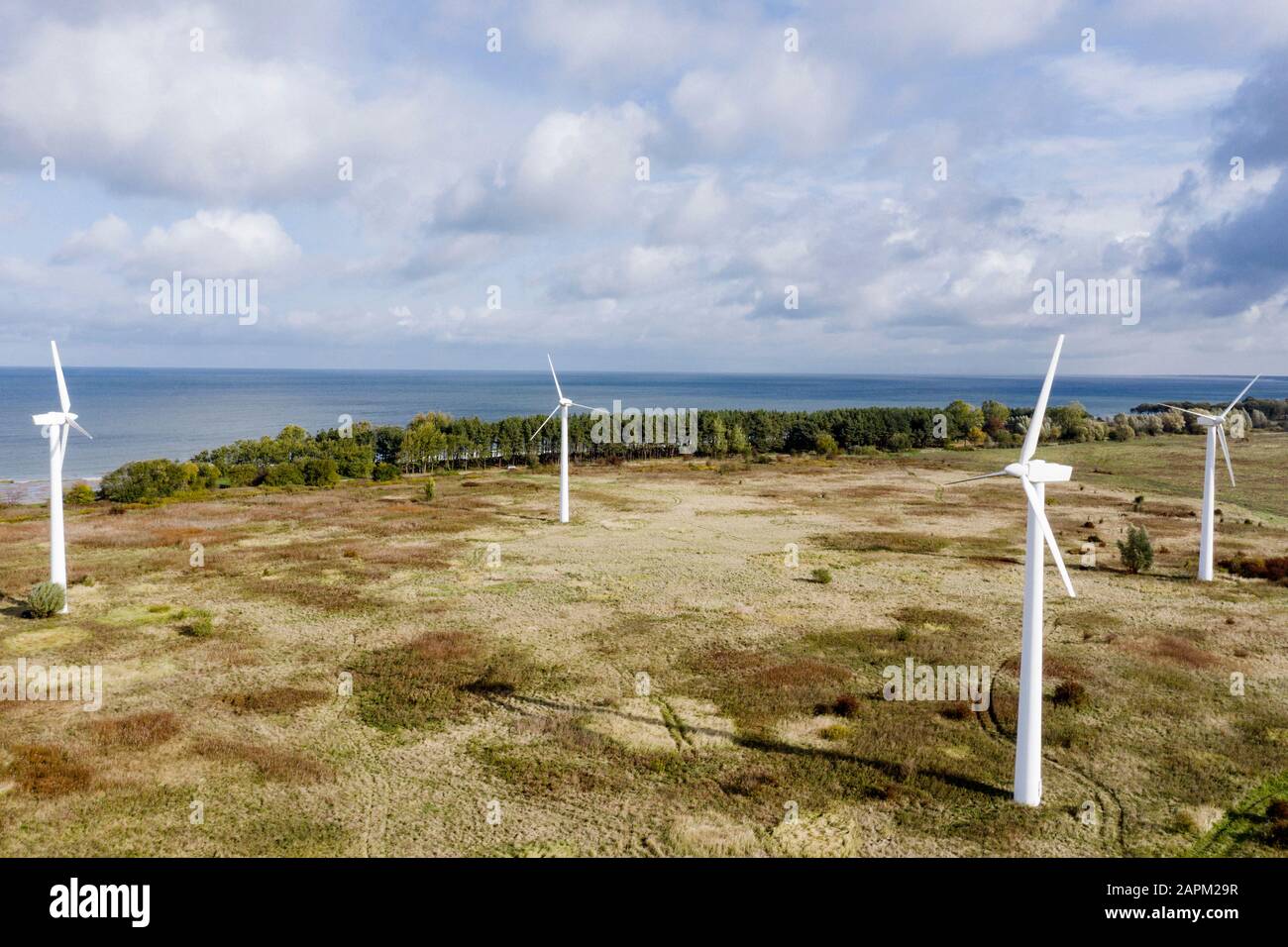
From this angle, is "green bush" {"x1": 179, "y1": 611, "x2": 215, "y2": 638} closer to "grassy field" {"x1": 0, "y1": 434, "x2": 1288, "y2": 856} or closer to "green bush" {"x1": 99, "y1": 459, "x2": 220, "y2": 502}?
"grassy field" {"x1": 0, "y1": 434, "x2": 1288, "y2": 856}

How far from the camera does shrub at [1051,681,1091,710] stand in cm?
2994

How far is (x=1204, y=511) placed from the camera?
45906 millimetres

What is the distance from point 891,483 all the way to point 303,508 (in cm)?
6488

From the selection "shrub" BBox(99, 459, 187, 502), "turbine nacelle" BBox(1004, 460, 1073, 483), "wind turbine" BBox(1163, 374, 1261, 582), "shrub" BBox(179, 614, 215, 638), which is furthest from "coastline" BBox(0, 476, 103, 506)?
"wind turbine" BBox(1163, 374, 1261, 582)

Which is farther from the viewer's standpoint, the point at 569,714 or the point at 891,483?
the point at 891,483

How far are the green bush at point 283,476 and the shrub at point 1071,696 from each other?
86198mm

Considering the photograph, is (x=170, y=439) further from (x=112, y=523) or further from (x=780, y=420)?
(x=780, y=420)

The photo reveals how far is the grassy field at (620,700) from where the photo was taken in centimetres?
2155

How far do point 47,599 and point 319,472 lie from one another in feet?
205

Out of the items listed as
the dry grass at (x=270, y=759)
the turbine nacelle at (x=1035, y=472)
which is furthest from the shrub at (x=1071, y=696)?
the dry grass at (x=270, y=759)

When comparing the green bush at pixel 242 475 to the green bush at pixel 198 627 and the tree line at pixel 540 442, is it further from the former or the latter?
Answer: the green bush at pixel 198 627

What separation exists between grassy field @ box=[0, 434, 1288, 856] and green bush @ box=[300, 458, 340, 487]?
120 feet
